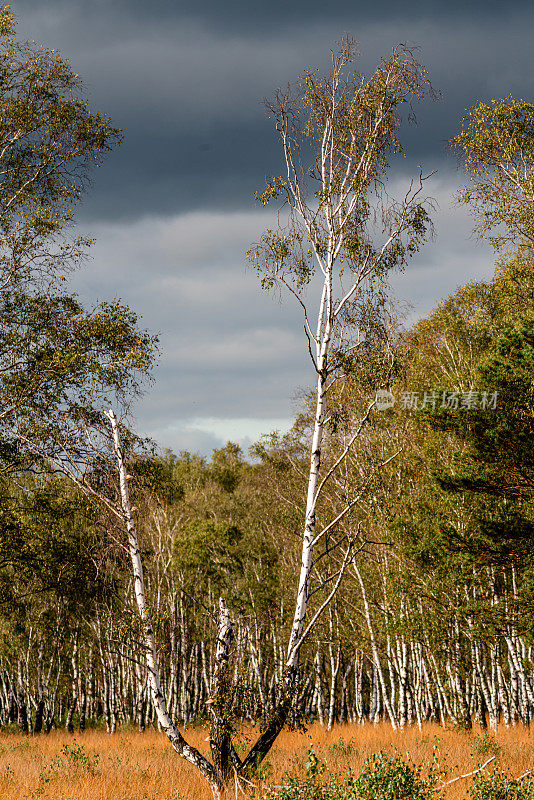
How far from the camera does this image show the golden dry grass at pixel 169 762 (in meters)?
8.97

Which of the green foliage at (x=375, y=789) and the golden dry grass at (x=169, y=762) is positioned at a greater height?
the green foliage at (x=375, y=789)

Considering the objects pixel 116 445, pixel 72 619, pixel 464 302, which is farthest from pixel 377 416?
pixel 72 619

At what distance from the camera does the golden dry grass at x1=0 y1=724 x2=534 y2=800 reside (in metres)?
8.97

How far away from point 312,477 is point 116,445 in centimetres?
325

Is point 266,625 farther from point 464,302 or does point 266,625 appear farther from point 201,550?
point 464,302

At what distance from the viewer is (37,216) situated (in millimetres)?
12320
